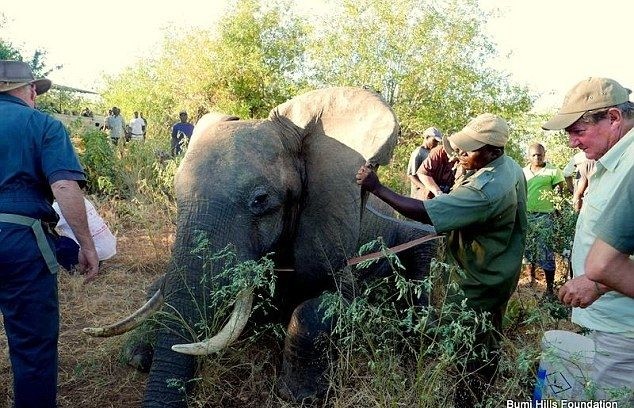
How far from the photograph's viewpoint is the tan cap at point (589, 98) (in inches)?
116

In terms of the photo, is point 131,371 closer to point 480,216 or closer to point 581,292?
point 480,216

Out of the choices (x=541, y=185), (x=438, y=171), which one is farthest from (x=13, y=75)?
(x=541, y=185)

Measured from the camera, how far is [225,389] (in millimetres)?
4277

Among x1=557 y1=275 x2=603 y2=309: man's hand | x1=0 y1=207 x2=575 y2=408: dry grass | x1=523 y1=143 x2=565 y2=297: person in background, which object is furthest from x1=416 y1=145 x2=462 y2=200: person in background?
x1=557 y1=275 x2=603 y2=309: man's hand

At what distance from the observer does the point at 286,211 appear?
4594 millimetres

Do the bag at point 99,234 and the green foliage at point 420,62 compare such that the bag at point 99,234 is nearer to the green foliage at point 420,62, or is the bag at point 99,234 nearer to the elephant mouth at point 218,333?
the elephant mouth at point 218,333

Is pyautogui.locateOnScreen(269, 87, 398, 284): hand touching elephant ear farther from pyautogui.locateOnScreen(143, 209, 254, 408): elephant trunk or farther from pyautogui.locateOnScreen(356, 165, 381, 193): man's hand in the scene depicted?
pyautogui.locateOnScreen(143, 209, 254, 408): elephant trunk

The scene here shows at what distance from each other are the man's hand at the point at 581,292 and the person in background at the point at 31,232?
2.88 m

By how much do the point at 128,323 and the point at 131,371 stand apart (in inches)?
40.2

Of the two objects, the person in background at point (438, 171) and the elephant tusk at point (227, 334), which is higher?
the elephant tusk at point (227, 334)

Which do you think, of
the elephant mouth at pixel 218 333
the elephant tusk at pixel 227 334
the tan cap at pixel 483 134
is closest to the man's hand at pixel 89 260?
Answer: the elephant mouth at pixel 218 333

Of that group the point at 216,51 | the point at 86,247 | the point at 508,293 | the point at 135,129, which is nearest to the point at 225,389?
Result: the point at 86,247

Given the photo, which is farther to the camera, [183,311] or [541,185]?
[541,185]

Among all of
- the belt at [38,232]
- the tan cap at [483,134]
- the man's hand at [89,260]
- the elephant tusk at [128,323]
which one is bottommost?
the elephant tusk at [128,323]
